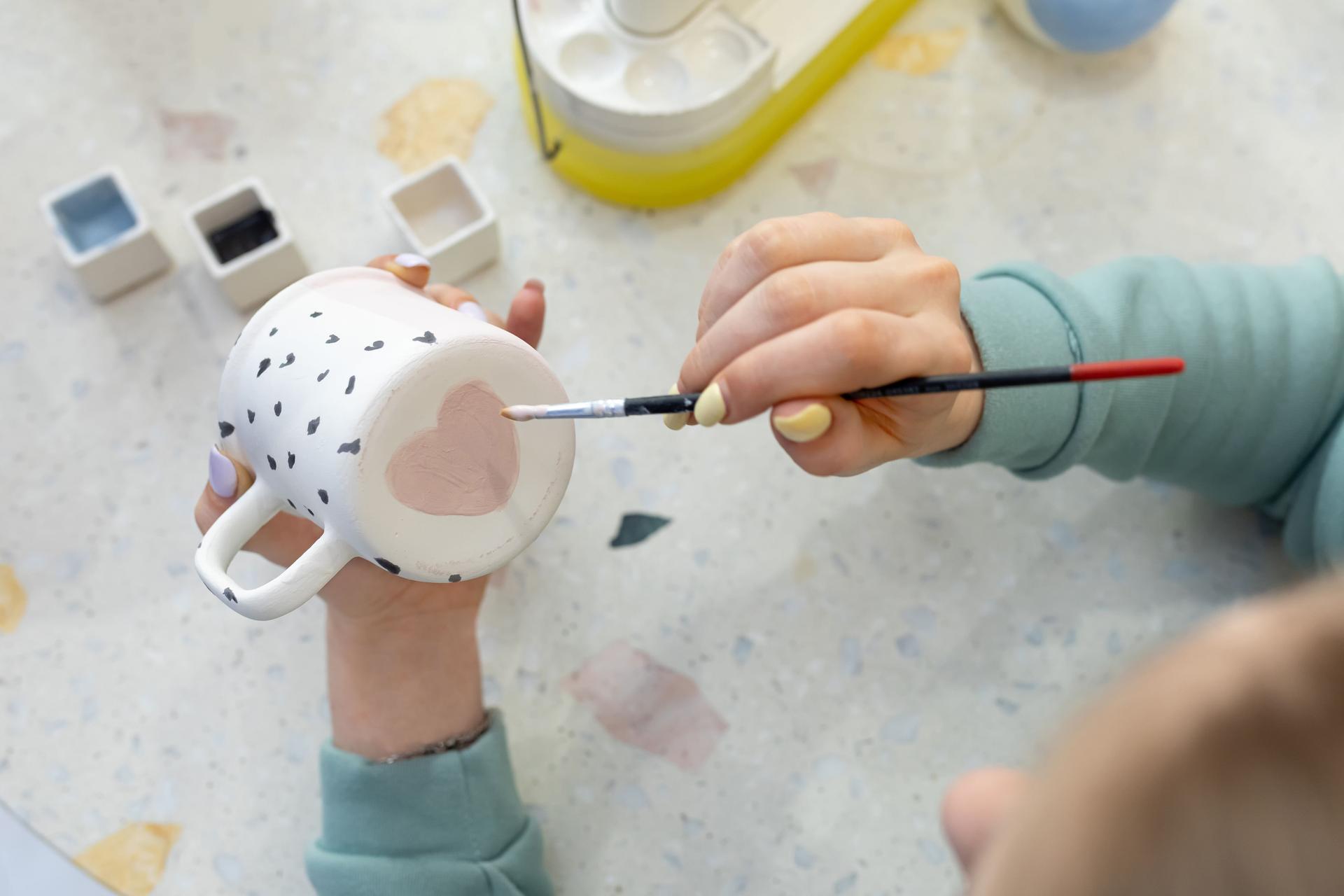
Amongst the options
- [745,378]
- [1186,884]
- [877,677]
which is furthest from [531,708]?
[1186,884]

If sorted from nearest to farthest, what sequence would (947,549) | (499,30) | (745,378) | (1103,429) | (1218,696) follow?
1. (1218,696)
2. (745,378)
3. (1103,429)
4. (947,549)
5. (499,30)

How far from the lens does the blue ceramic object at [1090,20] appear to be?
789 mm

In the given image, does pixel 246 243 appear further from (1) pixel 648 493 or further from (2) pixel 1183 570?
(2) pixel 1183 570

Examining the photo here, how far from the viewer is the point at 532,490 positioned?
0.50 metres

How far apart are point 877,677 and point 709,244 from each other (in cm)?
35

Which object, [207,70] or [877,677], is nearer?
[877,677]

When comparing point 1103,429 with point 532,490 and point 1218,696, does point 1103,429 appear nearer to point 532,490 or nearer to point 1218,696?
point 532,490

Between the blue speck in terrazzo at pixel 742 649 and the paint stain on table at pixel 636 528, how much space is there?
10 cm

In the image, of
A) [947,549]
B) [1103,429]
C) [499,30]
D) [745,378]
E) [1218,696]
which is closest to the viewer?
[1218,696]

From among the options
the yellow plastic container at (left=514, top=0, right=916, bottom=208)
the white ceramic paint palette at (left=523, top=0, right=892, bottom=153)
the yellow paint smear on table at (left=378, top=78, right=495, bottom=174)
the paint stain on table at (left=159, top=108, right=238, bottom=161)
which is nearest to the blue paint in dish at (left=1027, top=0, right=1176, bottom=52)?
the yellow plastic container at (left=514, top=0, right=916, bottom=208)

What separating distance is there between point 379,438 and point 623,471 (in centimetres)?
32

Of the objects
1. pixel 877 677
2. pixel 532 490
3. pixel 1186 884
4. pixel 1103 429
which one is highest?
pixel 1186 884

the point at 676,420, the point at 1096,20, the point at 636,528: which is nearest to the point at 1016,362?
the point at 676,420

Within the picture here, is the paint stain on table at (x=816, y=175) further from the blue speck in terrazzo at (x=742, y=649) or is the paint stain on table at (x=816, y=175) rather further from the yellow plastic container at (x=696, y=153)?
the blue speck in terrazzo at (x=742, y=649)
